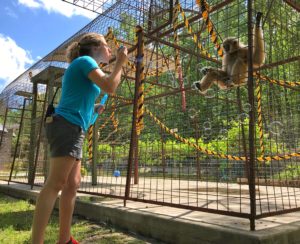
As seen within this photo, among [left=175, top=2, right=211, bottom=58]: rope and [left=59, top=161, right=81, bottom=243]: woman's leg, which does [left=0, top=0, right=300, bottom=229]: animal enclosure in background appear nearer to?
[left=175, top=2, right=211, bottom=58]: rope

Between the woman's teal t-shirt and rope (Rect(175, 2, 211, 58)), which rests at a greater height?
rope (Rect(175, 2, 211, 58))

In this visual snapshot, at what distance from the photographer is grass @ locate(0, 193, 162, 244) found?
3014 mm

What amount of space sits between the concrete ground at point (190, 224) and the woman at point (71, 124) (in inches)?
37.0

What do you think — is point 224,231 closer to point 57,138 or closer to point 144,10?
point 57,138

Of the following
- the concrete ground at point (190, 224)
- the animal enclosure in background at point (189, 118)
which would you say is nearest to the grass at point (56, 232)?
the concrete ground at point (190, 224)

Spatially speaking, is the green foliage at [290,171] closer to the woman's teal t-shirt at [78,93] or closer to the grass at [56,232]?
the grass at [56,232]

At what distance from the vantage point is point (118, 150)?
16.9 feet

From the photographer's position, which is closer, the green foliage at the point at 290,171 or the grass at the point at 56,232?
the grass at the point at 56,232

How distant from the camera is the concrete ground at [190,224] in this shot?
2340 millimetres

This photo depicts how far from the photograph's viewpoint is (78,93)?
2293 millimetres

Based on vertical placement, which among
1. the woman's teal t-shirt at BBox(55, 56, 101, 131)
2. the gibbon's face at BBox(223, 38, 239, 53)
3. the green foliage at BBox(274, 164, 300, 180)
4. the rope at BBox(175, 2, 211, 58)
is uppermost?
the rope at BBox(175, 2, 211, 58)

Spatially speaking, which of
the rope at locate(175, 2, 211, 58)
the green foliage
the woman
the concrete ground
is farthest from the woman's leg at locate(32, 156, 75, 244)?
the rope at locate(175, 2, 211, 58)

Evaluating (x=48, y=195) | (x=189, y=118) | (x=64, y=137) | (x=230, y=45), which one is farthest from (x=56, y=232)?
(x=230, y=45)


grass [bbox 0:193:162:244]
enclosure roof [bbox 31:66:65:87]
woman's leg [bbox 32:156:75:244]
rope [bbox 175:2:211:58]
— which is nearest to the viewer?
woman's leg [bbox 32:156:75:244]
